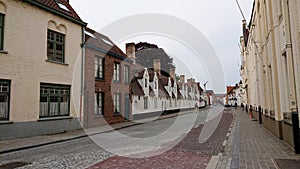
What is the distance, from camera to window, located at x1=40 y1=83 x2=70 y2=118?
1391 cm

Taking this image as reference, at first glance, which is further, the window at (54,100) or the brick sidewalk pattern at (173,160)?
the window at (54,100)

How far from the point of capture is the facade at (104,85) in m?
17.8

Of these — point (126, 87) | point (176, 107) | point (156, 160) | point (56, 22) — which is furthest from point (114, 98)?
point (176, 107)

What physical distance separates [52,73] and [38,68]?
101 centimetres

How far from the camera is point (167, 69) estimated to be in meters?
54.4

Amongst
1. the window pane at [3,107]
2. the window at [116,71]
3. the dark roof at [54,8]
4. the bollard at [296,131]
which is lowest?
the bollard at [296,131]

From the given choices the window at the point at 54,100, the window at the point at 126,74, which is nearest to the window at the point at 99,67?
the window at the point at 54,100

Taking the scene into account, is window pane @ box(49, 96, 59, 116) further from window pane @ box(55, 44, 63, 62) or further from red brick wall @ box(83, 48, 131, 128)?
red brick wall @ box(83, 48, 131, 128)

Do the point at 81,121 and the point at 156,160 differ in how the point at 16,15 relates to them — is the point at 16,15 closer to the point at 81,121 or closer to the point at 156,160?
the point at 81,121

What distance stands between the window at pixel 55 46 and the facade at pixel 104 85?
2.31m

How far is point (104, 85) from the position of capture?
19.8 meters

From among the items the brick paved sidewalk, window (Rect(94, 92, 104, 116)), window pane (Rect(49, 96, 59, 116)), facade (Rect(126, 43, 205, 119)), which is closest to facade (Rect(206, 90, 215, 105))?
facade (Rect(126, 43, 205, 119))

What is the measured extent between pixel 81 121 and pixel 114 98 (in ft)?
16.5

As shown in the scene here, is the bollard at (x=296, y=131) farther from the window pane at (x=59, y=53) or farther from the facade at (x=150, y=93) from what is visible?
the facade at (x=150, y=93)
